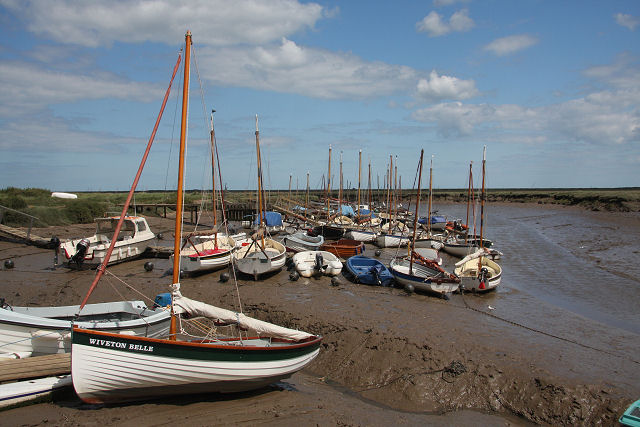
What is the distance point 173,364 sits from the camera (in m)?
7.70

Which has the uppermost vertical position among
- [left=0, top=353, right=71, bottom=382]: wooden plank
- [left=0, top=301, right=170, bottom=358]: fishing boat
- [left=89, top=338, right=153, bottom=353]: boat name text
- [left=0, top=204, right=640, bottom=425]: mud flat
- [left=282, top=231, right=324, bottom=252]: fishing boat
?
[left=89, top=338, right=153, bottom=353]: boat name text

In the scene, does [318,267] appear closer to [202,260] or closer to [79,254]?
[202,260]

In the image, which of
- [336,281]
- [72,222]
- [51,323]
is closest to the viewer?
[51,323]

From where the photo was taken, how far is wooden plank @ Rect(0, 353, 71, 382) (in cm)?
825

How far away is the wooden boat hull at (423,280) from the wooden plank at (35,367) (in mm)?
13211

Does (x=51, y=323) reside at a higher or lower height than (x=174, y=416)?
higher

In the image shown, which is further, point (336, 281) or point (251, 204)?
point (251, 204)

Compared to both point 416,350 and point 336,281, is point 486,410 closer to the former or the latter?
point 416,350

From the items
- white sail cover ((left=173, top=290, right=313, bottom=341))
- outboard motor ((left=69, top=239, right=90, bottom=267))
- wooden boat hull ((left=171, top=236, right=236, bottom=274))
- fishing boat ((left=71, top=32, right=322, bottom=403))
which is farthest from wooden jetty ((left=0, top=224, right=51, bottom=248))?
fishing boat ((left=71, top=32, right=322, bottom=403))

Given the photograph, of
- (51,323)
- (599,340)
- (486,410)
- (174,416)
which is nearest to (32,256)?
(51,323)

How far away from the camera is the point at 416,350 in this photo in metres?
10.8

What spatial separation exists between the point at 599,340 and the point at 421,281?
6596 mm

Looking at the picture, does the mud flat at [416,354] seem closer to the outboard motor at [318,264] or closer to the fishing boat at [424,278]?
the fishing boat at [424,278]

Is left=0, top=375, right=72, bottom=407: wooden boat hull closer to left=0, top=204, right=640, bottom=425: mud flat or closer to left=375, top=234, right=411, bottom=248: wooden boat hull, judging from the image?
left=0, top=204, right=640, bottom=425: mud flat
